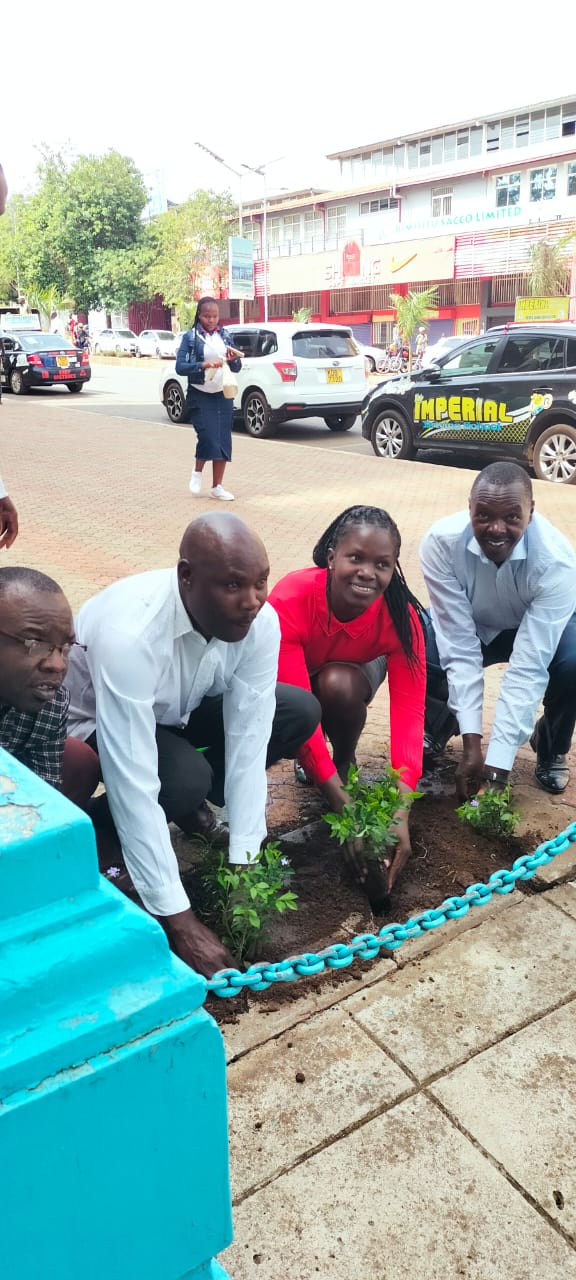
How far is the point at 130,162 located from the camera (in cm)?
4538

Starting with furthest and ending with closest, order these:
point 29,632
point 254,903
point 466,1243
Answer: point 254,903, point 29,632, point 466,1243

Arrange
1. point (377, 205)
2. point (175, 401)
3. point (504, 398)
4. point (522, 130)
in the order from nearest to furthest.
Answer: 1. point (504, 398)
2. point (175, 401)
3. point (522, 130)
4. point (377, 205)

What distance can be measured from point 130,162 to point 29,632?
4942cm

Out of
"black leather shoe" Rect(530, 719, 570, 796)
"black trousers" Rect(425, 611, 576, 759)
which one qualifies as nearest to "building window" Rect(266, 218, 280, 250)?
"black trousers" Rect(425, 611, 576, 759)

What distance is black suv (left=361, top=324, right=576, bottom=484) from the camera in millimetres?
9633

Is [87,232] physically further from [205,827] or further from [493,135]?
[205,827]

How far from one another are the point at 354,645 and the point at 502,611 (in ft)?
2.29

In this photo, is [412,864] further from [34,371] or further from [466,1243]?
[34,371]

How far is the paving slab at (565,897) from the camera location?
2.72 meters

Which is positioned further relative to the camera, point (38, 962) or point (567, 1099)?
point (567, 1099)

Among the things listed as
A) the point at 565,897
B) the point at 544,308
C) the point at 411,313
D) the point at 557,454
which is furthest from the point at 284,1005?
the point at 411,313

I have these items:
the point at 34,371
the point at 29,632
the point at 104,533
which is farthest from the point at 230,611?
the point at 34,371

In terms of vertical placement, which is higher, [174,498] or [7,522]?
[7,522]

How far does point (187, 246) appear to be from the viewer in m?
44.2
